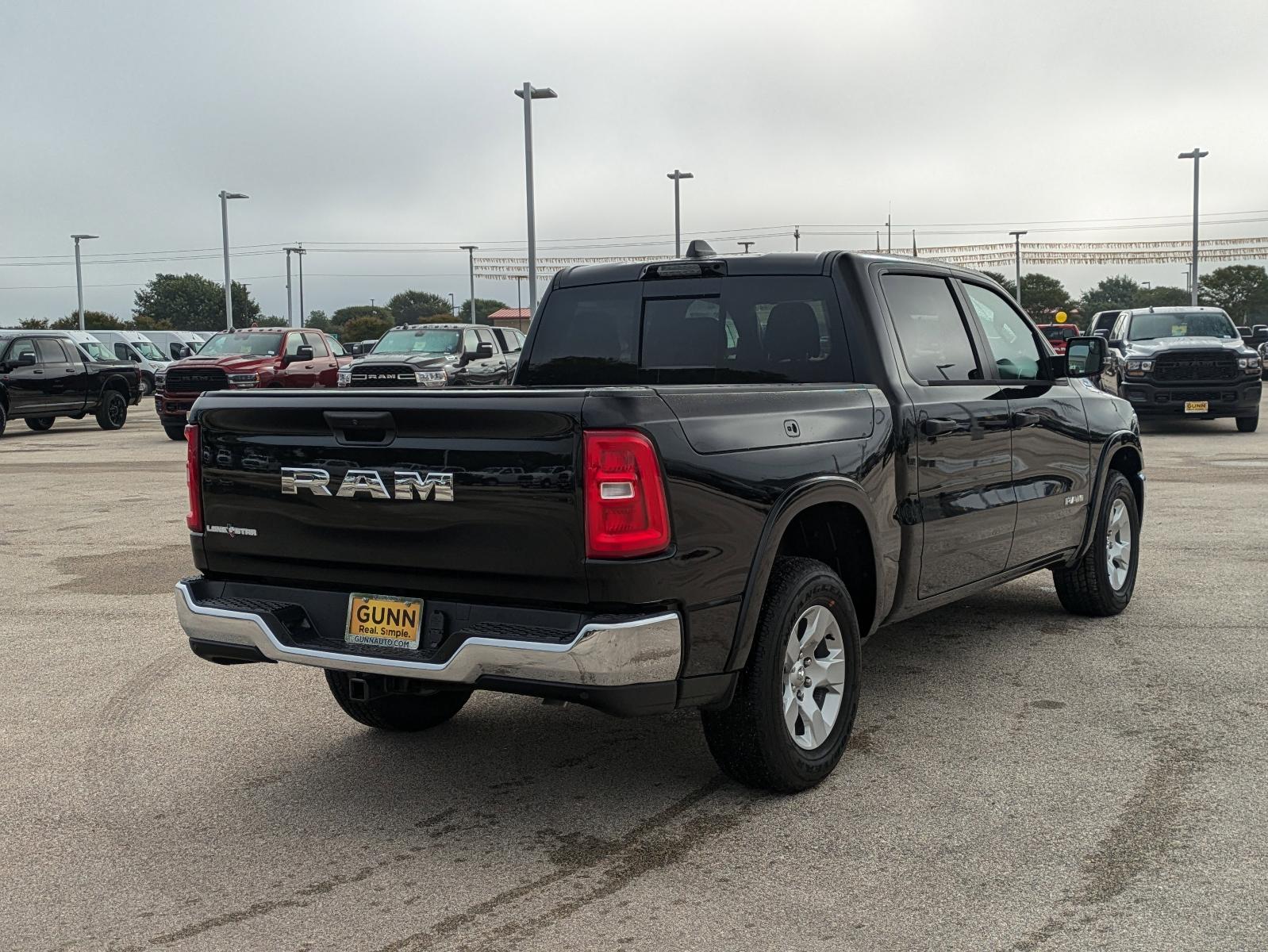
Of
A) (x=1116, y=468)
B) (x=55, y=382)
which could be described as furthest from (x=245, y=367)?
(x=1116, y=468)

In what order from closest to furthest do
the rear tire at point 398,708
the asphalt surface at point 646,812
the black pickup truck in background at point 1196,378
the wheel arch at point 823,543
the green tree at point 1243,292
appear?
the asphalt surface at point 646,812 → the wheel arch at point 823,543 → the rear tire at point 398,708 → the black pickup truck in background at point 1196,378 → the green tree at point 1243,292

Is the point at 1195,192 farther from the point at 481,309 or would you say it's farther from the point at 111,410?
the point at 481,309

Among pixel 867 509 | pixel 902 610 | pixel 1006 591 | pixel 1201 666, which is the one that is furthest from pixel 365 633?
pixel 1006 591

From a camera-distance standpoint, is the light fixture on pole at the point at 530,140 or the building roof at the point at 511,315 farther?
the building roof at the point at 511,315

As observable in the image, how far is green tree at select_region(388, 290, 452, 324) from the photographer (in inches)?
5335

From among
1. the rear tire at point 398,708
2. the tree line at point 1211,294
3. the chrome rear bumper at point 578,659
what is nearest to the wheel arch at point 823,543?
the chrome rear bumper at point 578,659

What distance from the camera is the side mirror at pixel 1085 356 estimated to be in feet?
22.9

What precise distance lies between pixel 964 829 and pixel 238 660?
95.9 inches

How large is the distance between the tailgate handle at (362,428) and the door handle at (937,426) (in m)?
2.25

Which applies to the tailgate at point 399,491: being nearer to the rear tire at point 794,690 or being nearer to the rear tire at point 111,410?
the rear tire at point 794,690

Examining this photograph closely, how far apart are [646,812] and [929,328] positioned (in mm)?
2532

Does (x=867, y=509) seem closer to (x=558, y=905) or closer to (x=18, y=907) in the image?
(x=558, y=905)

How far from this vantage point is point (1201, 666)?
6262mm

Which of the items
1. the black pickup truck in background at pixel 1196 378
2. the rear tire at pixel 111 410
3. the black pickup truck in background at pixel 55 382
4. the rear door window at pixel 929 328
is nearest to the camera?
the rear door window at pixel 929 328
